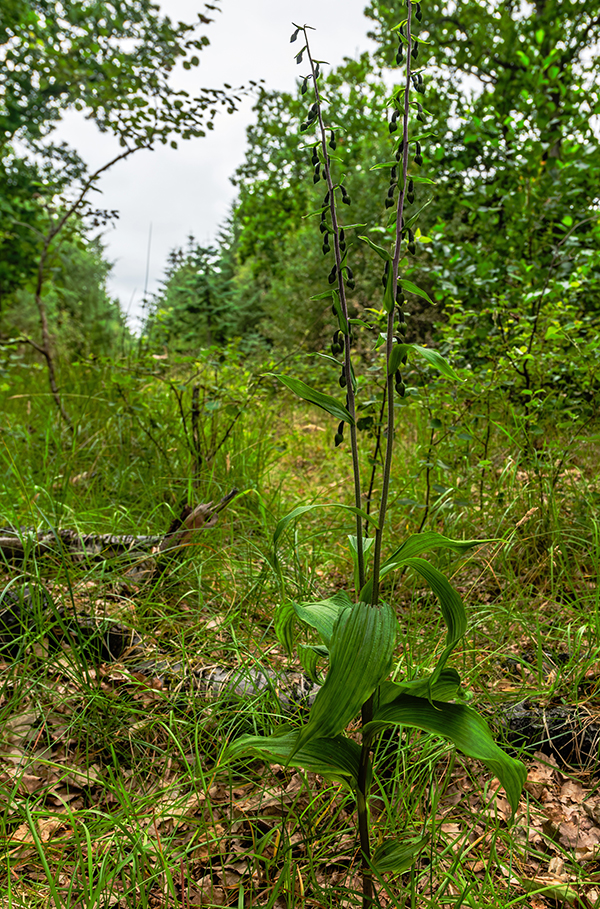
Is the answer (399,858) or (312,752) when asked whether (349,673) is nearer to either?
(312,752)

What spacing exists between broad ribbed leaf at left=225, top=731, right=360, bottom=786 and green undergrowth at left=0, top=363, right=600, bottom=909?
194 millimetres

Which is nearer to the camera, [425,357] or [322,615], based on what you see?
[425,357]

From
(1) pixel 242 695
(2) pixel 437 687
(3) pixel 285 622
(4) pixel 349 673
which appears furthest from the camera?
(1) pixel 242 695

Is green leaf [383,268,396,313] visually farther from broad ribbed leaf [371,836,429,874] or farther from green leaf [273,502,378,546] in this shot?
broad ribbed leaf [371,836,429,874]

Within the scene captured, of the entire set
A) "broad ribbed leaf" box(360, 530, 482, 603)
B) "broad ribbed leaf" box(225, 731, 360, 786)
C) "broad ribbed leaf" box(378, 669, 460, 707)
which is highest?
"broad ribbed leaf" box(360, 530, 482, 603)

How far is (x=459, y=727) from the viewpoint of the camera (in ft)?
2.83

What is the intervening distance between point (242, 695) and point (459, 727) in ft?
2.48

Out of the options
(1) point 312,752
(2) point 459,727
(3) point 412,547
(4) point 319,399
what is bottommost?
(1) point 312,752

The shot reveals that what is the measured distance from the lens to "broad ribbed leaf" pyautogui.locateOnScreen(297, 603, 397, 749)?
2.69 feet

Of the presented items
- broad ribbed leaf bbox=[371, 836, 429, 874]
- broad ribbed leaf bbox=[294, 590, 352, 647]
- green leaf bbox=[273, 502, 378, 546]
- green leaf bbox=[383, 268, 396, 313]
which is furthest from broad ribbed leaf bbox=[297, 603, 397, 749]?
green leaf bbox=[383, 268, 396, 313]

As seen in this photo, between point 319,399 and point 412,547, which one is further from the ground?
point 319,399

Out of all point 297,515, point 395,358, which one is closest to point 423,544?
point 297,515

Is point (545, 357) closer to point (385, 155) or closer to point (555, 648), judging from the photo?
point (555, 648)

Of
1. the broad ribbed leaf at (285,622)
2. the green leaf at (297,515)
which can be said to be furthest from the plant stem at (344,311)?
the broad ribbed leaf at (285,622)
